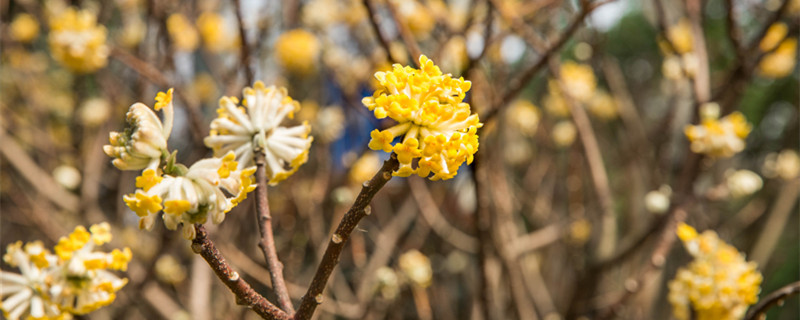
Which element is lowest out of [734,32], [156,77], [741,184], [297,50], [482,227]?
[482,227]

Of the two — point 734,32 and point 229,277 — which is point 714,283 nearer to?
point 734,32

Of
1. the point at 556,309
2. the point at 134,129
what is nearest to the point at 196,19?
the point at 556,309

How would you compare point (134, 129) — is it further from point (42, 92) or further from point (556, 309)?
point (42, 92)

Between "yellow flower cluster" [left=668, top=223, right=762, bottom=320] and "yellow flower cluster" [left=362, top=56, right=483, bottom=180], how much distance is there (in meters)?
0.84

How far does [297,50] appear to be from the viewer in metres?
3.02

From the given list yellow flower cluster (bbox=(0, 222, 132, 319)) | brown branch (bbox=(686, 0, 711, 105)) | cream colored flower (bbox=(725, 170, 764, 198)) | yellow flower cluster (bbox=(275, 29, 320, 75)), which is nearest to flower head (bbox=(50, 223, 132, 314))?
yellow flower cluster (bbox=(0, 222, 132, 319))

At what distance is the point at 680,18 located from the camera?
283 cm

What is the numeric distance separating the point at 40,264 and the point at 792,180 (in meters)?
2.69

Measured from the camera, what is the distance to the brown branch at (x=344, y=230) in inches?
28.6

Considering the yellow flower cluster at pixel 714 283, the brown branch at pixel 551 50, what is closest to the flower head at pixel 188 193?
the brown branch at pixel 551 50

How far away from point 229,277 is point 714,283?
1.05 meters

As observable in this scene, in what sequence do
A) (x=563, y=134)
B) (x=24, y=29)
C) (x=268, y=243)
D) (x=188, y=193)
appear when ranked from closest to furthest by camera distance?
1. (x=188, y=193)
2. (x=268, y=243)
3. (x=24, y=29)
4. (x=563, y=134)

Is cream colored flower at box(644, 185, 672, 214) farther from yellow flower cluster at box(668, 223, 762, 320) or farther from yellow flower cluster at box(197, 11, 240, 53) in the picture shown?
yellow flower cluster at box(197, 11, 240, 53)

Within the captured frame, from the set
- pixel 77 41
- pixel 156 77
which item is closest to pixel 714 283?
pixel 156 77
